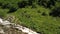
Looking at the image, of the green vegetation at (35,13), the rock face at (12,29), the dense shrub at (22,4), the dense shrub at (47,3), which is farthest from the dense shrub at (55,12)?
the rock face at (12,29)

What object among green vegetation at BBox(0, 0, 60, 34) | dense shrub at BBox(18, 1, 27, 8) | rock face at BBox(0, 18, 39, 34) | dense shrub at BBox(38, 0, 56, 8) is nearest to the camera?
rock face at BBox(0, 18, 39, 34)

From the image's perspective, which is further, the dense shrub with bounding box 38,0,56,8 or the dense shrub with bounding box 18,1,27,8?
the dense shrub with bounding box 18,1,27,8

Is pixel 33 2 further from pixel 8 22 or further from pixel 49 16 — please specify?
pixel 8 22

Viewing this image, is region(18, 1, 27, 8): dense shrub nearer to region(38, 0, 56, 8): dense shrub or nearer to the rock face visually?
region(38, 0, 56, 8): dense shrub

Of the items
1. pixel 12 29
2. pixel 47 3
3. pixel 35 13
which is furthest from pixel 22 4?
pixel 12 29

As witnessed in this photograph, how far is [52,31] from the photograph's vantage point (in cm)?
2173

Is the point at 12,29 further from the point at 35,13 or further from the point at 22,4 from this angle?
the point at 22,4

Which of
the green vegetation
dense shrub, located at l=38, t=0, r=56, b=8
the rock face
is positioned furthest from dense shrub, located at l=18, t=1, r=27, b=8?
the rock face

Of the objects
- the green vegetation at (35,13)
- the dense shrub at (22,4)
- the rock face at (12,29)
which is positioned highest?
the dense shrub at (22,4)

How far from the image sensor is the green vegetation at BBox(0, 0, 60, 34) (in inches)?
880

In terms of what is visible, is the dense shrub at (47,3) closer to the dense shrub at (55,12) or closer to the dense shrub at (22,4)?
the dense shrub at (22,4)

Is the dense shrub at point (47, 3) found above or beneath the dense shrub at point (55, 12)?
above

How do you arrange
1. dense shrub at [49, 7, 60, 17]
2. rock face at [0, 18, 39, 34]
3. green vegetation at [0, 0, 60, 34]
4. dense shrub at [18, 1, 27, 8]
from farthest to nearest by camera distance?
dense shrub at [18, 1, 27, 8], dense shrub at [49, 7, 60, 17], green vegetation at [0, 0, 60, 34], rock face at [0, 18, 39, 34]

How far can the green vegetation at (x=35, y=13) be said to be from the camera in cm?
2234
